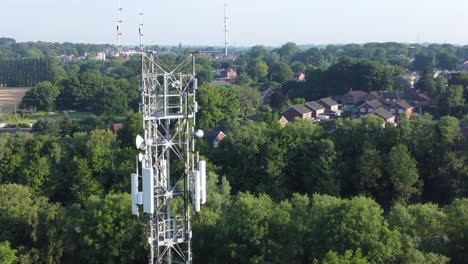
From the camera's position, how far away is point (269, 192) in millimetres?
24297

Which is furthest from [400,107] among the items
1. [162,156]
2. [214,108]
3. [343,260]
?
[162,156]

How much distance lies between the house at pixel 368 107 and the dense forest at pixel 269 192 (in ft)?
21.1

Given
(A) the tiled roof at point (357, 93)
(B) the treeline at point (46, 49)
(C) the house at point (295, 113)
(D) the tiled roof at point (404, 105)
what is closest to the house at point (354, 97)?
(A) the tiled roof at point (357, 93)

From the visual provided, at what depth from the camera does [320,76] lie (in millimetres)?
59062

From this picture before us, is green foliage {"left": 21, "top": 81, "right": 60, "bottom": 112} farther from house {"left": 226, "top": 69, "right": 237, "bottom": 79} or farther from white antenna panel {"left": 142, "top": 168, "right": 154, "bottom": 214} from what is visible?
white antenna panel {"left": 142, "top": 168, "right": 154, "bottom": 214}

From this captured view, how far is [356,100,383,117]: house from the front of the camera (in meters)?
46.7

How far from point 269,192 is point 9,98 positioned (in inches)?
2290

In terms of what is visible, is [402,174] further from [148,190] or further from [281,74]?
[281,74]

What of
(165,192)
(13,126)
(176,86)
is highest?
(176,86)

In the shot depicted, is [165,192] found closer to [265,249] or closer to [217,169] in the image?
[265,249]

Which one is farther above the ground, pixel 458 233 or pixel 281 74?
pixel 281 74

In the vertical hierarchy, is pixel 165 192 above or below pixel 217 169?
above

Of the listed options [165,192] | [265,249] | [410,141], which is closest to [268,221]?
[265,249]

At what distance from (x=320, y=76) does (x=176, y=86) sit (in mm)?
52123
